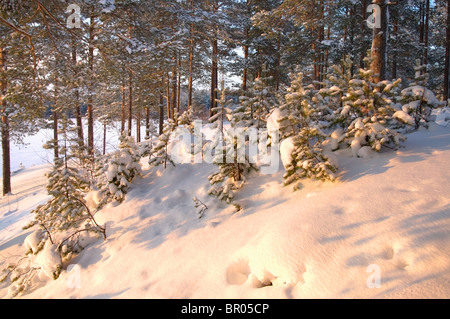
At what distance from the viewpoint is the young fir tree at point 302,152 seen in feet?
12.1

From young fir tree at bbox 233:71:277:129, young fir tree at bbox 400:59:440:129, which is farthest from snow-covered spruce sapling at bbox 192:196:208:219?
young fir tree at bbox 400:59:440:129

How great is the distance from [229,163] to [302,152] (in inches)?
53.1

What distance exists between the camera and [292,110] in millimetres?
4230

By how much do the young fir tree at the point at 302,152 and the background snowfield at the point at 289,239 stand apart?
0.22 m

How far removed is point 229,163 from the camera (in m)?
4.45

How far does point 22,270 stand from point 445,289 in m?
5.89

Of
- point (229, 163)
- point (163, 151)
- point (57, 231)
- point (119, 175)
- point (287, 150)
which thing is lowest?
point (57, 231)

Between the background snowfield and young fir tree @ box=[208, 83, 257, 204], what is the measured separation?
0.84 ft

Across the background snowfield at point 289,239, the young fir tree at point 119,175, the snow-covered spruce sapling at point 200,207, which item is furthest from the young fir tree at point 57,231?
the snow-covered spruce sapling at point 200,207

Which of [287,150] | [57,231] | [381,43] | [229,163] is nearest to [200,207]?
[229,163]

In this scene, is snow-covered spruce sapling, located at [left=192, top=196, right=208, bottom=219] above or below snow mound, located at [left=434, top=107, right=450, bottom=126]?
below

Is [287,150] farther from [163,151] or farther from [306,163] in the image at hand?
[163,151]

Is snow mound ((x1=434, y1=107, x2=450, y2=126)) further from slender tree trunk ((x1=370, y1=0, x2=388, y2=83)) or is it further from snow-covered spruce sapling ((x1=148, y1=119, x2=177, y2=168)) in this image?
snow-covered spruce sapling ((x1=148, y1=119, x2=177, y2=168))

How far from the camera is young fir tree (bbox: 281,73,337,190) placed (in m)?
3.69
